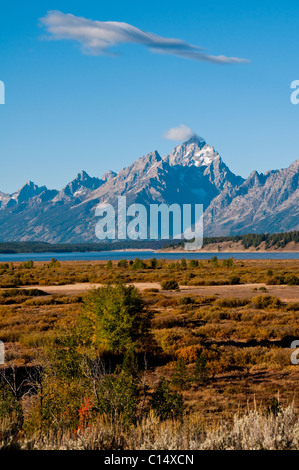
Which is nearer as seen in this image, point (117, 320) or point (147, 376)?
point (147, 376)

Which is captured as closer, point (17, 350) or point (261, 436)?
point (261, 436)

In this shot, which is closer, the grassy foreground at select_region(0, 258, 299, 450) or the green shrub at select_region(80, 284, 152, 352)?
the grassy foreground at select_region(0, 258, 299, 450)

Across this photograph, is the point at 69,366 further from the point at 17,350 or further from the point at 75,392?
the point at 17,350

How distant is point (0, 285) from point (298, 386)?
52495 millimetres

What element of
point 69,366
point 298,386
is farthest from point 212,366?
point 69,366

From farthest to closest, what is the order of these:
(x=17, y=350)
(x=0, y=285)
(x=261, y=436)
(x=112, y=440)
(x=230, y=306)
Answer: (x=0, y=285) < (x=230, y=306) < (x=17, y=350) < (x=112, y=440) < (x=261, y=436)

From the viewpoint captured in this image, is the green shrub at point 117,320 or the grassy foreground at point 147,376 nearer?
the grassy foreground at point 147,376

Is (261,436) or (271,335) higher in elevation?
(261,436)

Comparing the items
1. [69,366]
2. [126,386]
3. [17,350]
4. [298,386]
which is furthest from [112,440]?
[17,350]

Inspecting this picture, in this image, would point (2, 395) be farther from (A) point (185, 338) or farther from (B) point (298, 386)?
(A) point (185, 338)

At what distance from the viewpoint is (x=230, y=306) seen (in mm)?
36562

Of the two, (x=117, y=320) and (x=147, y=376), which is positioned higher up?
(x=117, y=320)

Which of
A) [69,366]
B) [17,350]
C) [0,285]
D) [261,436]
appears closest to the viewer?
[261,436]
